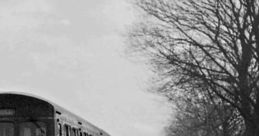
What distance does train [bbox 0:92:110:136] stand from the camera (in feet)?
55.5

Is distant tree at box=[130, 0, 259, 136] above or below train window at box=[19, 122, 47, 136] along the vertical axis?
above

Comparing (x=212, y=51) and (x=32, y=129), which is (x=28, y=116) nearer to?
(x=32, y=129)

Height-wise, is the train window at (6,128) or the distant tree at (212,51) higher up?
the distant tree at (212,51)

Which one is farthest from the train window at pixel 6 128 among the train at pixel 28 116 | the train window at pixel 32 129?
the train window at pixel 32 129

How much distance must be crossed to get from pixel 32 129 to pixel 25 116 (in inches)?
15.7

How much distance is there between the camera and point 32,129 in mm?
17031

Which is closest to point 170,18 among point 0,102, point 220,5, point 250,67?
point 220,5

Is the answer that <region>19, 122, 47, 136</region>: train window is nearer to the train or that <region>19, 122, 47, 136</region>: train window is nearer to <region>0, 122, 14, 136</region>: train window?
the train

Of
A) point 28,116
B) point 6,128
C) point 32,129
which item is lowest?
point 32,129

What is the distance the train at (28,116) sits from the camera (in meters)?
16.9

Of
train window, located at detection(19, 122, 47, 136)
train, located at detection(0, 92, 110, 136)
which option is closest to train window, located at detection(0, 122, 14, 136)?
train, located at detection(0, 92, 110, 136)

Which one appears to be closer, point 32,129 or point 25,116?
point 32,129

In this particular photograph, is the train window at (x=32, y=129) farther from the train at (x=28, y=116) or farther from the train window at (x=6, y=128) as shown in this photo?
the train window at (x=6, y=128)

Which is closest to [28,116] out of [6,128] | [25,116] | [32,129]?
[25,116]
